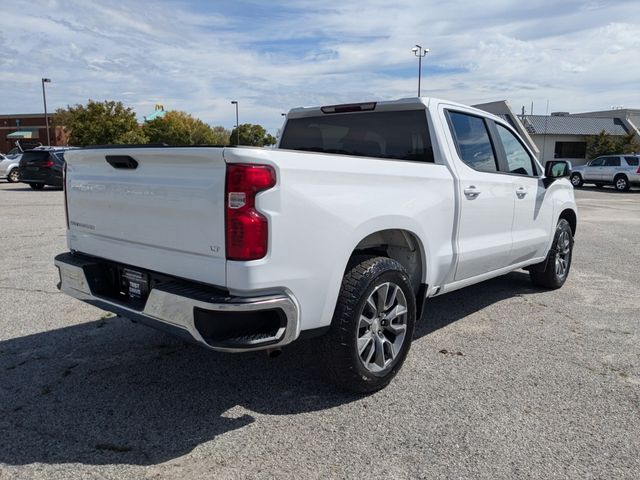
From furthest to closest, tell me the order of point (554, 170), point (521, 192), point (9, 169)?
point (9, 169) → point (554, 170) → point (521, 192)

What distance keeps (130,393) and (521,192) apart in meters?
3.91

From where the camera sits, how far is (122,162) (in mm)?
3336

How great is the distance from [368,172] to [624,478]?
212 centimetres

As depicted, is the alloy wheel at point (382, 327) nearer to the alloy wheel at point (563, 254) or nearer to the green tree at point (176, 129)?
the alloy wheel at point (563, 254)

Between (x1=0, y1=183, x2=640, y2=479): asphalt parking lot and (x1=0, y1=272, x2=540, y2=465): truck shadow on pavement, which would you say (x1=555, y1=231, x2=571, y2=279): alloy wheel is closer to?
(x1=0, y1=183, x2=640, y2=479): asphalt parking lot

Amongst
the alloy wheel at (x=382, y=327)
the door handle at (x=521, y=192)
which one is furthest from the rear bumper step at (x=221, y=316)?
the door handle at (x=521, y=192)

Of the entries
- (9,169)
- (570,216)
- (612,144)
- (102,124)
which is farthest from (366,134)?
(102,124)

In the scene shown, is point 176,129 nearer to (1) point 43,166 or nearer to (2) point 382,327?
(1) point 43,166

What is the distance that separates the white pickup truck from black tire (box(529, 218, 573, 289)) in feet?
5.10

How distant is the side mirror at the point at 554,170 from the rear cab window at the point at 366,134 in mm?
2053

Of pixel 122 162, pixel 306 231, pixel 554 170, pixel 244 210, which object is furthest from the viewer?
pixel 554 170

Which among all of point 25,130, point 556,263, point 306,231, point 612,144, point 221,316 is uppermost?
point 25,130

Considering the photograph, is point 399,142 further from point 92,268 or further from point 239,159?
point 92,268

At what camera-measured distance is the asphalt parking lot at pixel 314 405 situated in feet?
9.16
